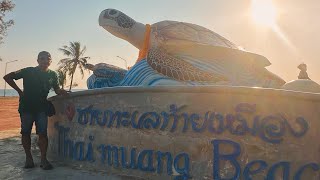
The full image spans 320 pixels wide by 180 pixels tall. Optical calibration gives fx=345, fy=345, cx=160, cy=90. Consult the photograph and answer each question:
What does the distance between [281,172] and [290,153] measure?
0.83 feet

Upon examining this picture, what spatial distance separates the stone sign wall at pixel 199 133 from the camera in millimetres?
4121

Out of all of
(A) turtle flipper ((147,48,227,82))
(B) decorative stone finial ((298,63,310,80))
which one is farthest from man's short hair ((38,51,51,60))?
(B) decorative stone finial ((298,63,310,80))

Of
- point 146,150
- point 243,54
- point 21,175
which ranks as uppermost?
point 243,54

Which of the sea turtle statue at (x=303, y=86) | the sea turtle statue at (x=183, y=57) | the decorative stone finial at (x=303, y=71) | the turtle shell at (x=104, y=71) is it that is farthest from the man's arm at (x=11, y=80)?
the decorative stone finial at (x=303, y=71)

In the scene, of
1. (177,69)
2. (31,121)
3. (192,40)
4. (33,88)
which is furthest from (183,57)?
(31,121)

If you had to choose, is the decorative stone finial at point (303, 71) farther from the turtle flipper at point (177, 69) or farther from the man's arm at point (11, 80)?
the man's arm at point (11, 80)

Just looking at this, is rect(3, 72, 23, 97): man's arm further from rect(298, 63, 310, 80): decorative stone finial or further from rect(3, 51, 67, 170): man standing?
rect(298, 63, 310, 80): decorative stone finial

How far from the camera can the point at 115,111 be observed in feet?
17.2

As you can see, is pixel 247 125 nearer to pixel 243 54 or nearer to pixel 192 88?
pixel 192 88

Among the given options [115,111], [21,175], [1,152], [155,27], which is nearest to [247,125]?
[115,111]

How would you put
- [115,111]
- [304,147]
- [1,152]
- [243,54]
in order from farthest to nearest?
[243,54], [1,152], [115,111], [304,147]

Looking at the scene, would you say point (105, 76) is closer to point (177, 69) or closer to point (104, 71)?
point (104, 71)

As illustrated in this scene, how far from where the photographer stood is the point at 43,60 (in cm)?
544

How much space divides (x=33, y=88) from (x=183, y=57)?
13.9ft
